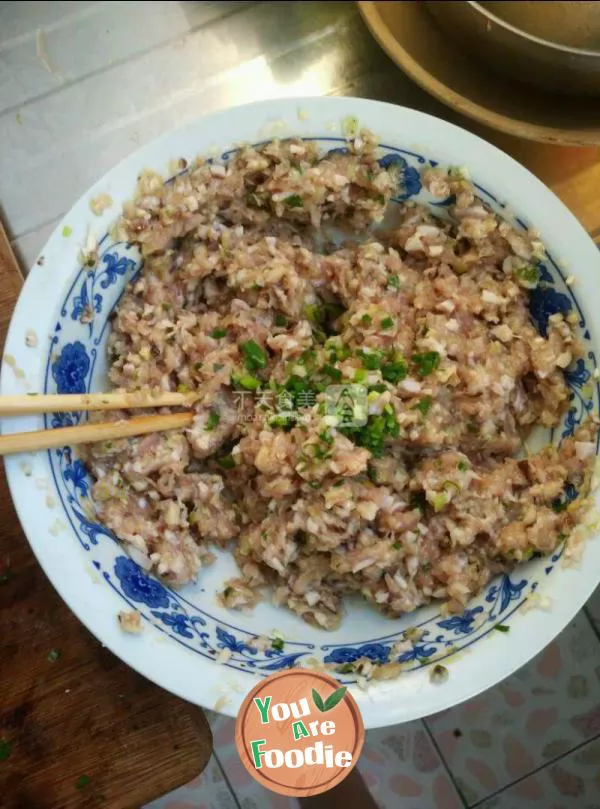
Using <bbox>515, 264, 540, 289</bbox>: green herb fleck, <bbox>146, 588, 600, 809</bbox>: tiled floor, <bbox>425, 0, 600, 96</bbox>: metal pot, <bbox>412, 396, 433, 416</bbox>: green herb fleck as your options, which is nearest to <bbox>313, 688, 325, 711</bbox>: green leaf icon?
<bbox>412, 396, 433, 416</bbox>: green herb fleck

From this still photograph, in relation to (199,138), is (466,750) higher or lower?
lower

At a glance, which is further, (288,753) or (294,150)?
(294,150)

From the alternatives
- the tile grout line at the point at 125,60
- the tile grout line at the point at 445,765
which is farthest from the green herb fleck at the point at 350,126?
the tile grout line at the point at 445,765

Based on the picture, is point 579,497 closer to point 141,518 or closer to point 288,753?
point 288,753

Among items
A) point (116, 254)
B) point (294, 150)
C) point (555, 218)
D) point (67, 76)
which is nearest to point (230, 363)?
point (116, 254)

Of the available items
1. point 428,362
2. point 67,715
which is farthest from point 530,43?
point 67,715

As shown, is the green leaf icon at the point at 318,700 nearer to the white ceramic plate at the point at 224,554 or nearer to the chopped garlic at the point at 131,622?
the white ceramic plate at the point at 224,554
